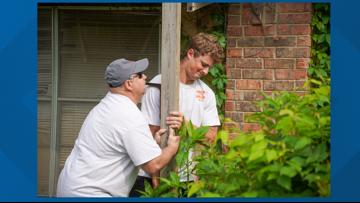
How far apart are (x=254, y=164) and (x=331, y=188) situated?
0.33m

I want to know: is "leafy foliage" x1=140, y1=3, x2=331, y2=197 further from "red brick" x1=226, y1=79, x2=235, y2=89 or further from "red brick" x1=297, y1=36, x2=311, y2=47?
"red brick" x1=226, y1=79, x2=235, y2=89

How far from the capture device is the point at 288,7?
17.4 ft

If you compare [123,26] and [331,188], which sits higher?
[123,26]

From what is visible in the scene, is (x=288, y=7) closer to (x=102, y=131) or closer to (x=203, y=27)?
(x=203, y=27)

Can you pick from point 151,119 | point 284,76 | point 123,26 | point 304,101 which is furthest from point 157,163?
point 123,26

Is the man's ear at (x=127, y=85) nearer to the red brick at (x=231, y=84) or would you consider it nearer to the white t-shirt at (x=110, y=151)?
the white t-shirt at (x=110, y=151)

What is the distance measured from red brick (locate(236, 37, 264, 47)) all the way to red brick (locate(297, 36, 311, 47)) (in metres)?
0.30

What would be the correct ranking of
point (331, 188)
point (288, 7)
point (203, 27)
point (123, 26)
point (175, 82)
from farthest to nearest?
point (123, 26) → point (203, 27) → point (288, 7) → point (175, 82) → point (331, 188)

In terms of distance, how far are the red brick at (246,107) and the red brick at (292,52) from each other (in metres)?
0.46

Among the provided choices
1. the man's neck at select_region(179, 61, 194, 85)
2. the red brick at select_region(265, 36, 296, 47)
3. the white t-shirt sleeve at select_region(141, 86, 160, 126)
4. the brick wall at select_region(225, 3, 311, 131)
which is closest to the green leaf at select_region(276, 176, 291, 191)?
the white t-shirt sleeve at select_region(141, 86, 160, 126)

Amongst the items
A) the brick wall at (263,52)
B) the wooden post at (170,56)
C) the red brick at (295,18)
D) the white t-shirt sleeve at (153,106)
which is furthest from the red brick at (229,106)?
the wooden post at (170,56)

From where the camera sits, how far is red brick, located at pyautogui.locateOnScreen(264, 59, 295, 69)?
17.4 ft

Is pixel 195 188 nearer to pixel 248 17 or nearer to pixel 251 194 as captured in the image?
pixel 251 194

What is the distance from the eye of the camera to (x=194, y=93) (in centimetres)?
406
